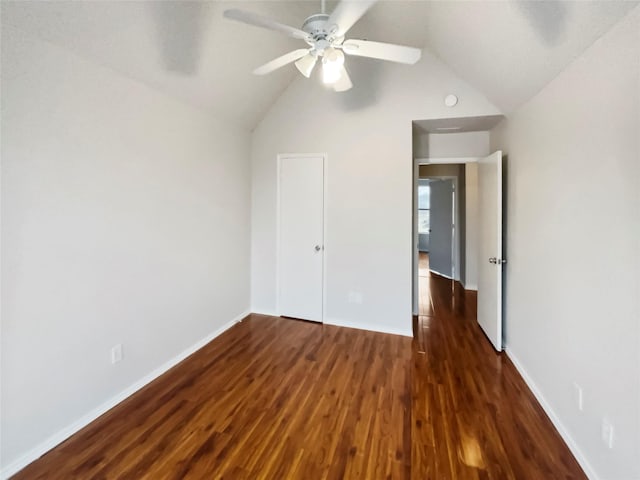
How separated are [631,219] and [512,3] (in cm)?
132

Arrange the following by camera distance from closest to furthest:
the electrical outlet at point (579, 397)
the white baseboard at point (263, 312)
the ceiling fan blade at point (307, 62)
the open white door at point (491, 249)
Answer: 1. the electrical outlet at point (579, 397)
2. the ceiling fan blade at point (307, 62)
3. the open white door at point (491, 249)
4. the white baseboard at point (263, 312)

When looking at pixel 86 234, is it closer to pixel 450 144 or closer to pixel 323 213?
pixel 323 213

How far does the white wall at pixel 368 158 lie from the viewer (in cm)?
323

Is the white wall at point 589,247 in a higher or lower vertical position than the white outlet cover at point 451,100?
lower

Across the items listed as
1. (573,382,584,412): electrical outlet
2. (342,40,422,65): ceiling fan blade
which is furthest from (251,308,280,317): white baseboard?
(342,40,422,65): ceiling fan blade

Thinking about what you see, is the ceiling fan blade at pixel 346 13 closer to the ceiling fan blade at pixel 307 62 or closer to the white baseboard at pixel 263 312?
the ceiling fan blade at pixel 307 62

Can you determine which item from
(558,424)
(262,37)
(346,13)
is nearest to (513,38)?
(346,13)

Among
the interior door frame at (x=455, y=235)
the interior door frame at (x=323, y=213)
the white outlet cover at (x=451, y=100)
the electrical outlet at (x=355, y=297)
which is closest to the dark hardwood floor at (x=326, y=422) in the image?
the electrical outlet at (x=355, y=297)

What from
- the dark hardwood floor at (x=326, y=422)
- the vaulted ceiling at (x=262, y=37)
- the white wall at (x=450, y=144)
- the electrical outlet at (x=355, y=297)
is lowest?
the dark hardwood floor at (x=326, y=422)

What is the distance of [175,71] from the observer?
7.84ft

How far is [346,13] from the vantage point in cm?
150

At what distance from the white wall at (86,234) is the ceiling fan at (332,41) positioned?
108 cm

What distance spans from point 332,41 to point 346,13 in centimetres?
25

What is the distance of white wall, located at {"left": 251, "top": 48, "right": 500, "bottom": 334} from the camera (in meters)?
3.23
